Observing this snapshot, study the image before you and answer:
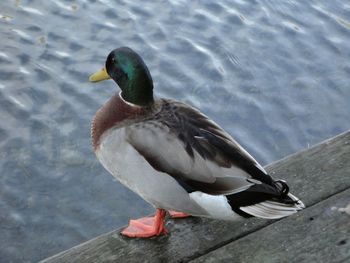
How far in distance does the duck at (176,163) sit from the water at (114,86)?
5.70 ft

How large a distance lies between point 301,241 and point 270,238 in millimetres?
113

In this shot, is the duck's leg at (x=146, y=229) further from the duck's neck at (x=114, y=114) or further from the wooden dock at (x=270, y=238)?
the duck's neck at (x=114, y=114)

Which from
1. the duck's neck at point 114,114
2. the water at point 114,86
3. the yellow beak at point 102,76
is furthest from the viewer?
the water at point 114,86

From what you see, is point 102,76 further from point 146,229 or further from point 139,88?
point 146,229

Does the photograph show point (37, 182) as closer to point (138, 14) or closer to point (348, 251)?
point (138, 14)

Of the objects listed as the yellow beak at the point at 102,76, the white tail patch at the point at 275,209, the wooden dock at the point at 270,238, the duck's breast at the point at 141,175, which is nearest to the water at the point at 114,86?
the yellow beak at the point at 102,76

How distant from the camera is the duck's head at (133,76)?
3049 millimetres

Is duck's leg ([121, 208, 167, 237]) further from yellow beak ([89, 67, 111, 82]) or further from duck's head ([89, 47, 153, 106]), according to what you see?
yellow beak ([89, 67, 111, 82])

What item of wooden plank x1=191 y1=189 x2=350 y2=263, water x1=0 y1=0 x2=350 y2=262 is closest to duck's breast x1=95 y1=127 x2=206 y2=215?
wooden plank x1=191 y1=189 x2=350 y2=263

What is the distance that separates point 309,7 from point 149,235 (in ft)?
16.8

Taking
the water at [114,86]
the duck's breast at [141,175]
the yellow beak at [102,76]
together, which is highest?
the yellow beak at [102,76]

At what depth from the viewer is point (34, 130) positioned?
212 inches

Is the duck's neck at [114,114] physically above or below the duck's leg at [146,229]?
above

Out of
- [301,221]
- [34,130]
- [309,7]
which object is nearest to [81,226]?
[34,130]
